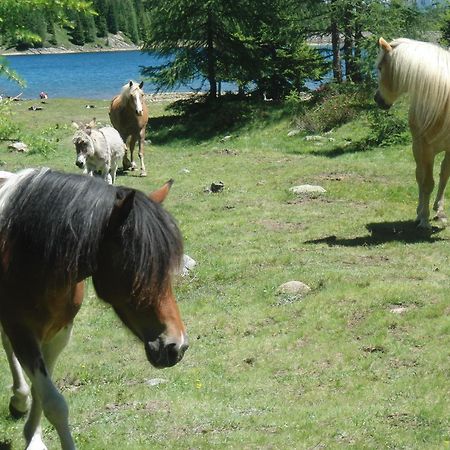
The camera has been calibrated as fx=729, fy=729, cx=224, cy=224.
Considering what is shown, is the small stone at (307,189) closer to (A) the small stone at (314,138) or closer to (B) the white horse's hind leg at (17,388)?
(A) the small stone at (314,138)

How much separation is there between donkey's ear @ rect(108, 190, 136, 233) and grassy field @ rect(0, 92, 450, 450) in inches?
65.1

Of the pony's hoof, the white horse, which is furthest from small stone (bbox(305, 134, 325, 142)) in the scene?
the pony's hoof

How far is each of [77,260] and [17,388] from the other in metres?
2.08

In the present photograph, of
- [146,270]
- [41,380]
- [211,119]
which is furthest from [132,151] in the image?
[146,270]

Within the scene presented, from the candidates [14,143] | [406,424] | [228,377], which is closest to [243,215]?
[228,377]

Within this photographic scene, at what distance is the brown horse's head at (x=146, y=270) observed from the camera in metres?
3.92

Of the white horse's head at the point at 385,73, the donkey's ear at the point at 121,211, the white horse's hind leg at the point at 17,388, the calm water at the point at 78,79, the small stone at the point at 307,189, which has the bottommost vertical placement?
the calm water at the point at 78,79

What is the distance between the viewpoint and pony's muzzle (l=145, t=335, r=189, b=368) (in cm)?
396

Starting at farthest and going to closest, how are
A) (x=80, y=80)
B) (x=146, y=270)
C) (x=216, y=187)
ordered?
(x=80, y=80)
(x=216, y=187)
(x=146, y=270)

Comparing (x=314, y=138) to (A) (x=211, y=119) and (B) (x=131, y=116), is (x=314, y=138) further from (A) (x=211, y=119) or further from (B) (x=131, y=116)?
(A) (x=211, y=119)

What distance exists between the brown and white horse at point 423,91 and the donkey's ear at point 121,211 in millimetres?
7877

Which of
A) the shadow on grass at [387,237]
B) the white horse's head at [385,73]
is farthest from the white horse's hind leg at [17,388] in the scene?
the white horse's head at [385,73]

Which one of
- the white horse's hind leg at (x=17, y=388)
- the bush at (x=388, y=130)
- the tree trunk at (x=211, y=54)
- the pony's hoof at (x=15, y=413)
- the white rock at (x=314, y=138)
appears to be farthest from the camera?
the tree trunk at (x=211, y=54)

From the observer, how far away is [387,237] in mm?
11586
